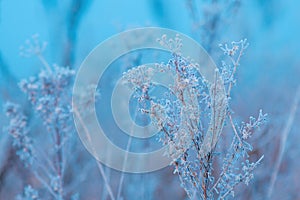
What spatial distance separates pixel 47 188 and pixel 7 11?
2.77ft

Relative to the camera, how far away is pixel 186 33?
6.36ft

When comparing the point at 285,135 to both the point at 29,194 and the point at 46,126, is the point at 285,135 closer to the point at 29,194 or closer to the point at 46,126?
the point at 46,126

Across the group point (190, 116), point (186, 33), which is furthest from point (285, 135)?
point (190, 116)

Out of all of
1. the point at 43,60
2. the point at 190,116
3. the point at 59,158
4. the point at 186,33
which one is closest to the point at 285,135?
the point at 186,33

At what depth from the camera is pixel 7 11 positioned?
197 centimetres

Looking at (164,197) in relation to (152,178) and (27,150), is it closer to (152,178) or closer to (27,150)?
(152,178)

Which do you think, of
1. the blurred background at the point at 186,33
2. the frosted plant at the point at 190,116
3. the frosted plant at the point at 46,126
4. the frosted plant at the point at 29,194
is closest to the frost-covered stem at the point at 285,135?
the blurred background at the point at 186,33

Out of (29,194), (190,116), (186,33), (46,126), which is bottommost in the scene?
(190,116)

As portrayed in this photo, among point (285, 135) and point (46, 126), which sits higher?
point (46, 126)

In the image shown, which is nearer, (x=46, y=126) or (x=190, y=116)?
(x=190, y=116)

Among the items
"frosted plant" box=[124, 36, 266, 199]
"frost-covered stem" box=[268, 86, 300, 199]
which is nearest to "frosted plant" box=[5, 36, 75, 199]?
"frosted plant" box=[124, 36, 266, 199]

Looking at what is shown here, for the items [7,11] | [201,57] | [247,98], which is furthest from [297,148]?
[7,11]

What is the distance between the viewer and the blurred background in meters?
1.92

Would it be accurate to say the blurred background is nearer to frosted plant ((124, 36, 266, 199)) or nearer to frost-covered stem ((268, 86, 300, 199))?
frost-covered stem ((268, 86, 300, 199))
